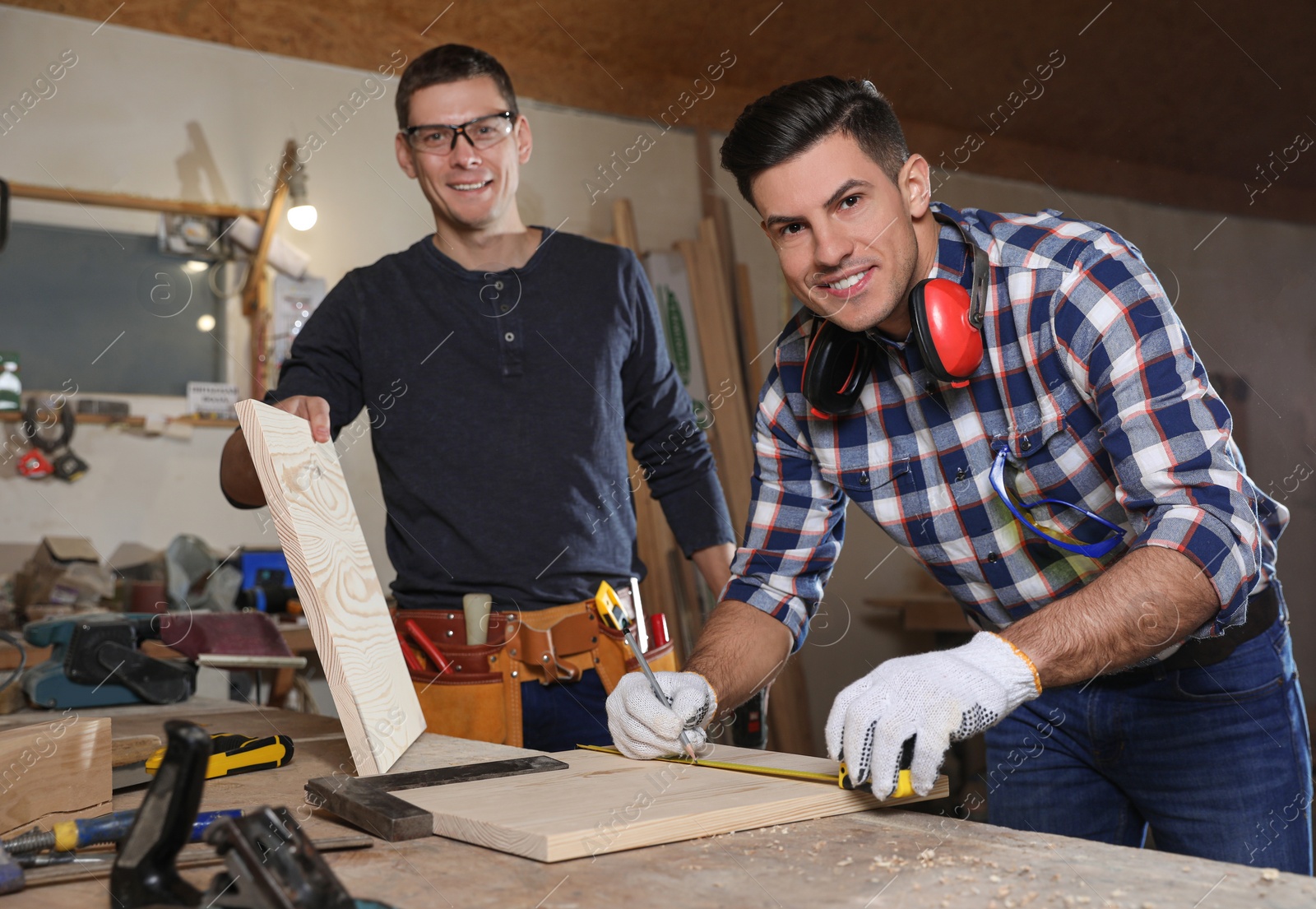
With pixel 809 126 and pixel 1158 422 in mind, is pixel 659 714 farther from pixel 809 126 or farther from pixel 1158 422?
pixel 809 126

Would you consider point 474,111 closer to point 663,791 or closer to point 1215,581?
point 663,791

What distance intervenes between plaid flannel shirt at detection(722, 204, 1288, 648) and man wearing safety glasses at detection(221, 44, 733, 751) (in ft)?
1.37

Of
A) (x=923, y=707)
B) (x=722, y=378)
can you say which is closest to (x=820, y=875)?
(x=923, y=707)

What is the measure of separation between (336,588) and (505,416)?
713 mm

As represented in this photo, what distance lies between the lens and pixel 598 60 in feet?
15.4

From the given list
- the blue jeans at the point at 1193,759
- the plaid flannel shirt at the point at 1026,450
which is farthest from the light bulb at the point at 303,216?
the blue jeans at the point at 1193,759

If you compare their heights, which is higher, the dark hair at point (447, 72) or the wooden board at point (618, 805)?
the dark hair at point (447, 72)

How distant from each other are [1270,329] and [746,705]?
176 inches

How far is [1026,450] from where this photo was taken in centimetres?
143

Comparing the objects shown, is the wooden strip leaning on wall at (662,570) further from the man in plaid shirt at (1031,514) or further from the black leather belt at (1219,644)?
the black leather belt at (1219,644)

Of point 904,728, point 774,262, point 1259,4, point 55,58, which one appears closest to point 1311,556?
point 1259,4

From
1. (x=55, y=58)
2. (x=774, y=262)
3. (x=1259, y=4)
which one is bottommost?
(x=774, y=262)

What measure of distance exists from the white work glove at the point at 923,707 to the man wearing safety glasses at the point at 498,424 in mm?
849

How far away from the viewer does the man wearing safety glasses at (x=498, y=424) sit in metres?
1.84
